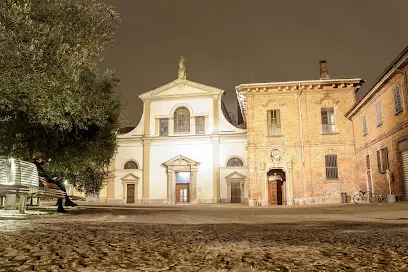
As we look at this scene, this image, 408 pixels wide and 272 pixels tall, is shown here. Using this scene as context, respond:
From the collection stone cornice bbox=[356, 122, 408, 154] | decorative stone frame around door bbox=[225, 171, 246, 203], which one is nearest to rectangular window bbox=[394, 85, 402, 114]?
stone cornice bbox=[356, 122, 408, 154]

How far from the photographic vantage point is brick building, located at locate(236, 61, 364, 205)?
79.6ft

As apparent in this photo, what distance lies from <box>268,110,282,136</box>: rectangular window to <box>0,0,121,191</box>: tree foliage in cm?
1426

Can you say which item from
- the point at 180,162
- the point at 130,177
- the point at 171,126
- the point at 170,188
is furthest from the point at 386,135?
the point at 130,177

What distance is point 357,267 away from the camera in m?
2.47

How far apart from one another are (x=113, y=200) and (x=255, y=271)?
31.9 metres

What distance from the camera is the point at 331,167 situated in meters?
24.4

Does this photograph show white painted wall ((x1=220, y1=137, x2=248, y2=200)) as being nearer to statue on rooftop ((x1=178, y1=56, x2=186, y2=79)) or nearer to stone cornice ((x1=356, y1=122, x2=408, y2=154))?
statue on rooftop ((x1=178, y1=56, x2=186, y2=79))

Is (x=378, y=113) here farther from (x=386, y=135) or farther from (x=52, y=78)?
(x=52, y=78)

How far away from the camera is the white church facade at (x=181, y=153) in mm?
30781

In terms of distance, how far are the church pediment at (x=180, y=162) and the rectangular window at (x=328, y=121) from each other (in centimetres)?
1190

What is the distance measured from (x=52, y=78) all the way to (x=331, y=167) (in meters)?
20.5

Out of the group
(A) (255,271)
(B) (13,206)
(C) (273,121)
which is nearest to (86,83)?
(B) (13,206)

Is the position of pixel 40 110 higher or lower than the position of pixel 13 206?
higher

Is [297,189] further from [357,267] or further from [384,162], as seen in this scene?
[357,267]
